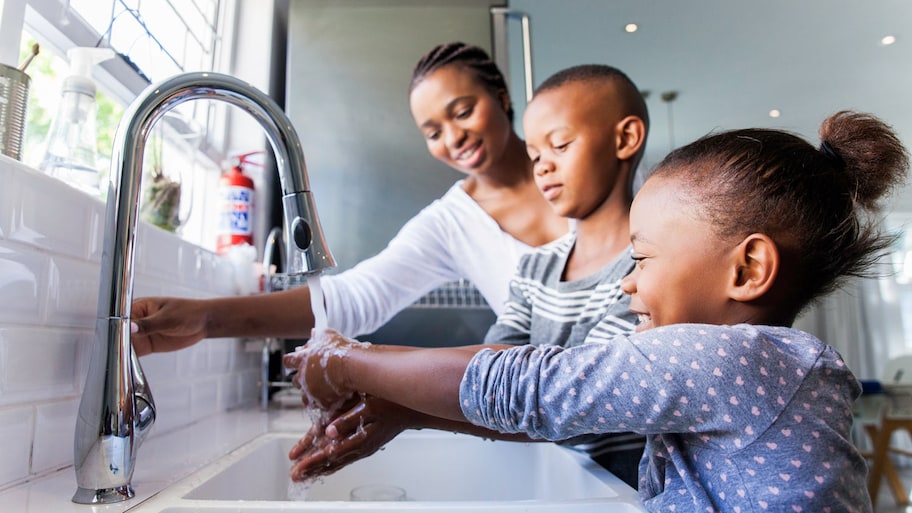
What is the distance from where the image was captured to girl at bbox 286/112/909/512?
442mm

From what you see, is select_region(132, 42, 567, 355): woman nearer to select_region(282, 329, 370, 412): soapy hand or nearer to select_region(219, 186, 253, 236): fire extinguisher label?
select_region(219, 186, 253, 236): fire extinguisher label

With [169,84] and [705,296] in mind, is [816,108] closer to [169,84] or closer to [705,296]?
[705,296]

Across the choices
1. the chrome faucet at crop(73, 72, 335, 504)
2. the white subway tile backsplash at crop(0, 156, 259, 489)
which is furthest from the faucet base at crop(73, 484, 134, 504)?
the white subway tile backsplash at crop(0, 156, 259, 489)

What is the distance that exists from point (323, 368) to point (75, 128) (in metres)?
0.49

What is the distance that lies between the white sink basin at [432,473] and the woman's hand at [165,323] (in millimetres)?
177

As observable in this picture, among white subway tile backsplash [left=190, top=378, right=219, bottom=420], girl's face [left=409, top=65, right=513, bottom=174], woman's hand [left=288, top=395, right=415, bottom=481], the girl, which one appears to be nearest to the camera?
the girl

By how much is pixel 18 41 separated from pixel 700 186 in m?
0.87

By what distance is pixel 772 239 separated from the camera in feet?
1.71

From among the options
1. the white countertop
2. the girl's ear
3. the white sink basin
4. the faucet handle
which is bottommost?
the white sink basin

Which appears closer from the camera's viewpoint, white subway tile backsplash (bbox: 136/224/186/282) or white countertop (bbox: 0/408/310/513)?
white countertop (bbox: 0/408/310/513)

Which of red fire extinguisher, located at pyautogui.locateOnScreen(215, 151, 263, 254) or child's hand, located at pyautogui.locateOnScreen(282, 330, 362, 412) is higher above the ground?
red fire extinguisher, located at pyautogui.locateOnScreen(215, 151, 263, 254)

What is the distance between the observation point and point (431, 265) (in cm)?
140

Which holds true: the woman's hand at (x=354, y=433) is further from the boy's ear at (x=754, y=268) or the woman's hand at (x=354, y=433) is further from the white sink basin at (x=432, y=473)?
the boy's ear at (x=754, y=268)

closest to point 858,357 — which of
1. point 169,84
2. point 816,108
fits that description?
point 816,108
